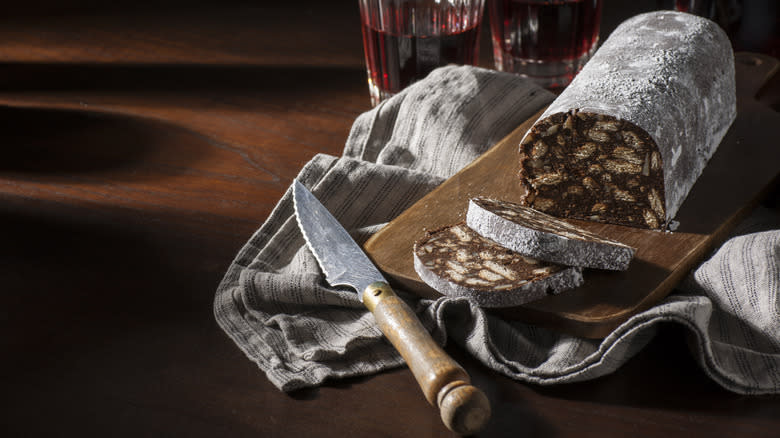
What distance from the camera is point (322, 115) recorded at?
2.18 m

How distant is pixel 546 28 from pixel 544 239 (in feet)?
3.18

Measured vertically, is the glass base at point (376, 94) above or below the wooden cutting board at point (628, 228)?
above

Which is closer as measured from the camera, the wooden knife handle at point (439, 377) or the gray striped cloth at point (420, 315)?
the wooden knife handle at point (439, 377)

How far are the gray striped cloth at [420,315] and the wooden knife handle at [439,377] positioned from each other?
4.5 inches

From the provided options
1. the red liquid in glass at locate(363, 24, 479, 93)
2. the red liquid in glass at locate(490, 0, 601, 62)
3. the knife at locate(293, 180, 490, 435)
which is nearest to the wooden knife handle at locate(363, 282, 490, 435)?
the knife at locate(293, 180, 490, 435)

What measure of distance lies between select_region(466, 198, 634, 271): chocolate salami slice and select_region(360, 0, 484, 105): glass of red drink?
71cm

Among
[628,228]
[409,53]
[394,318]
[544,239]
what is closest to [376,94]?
[409,53]

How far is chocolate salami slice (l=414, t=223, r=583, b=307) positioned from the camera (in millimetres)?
1326

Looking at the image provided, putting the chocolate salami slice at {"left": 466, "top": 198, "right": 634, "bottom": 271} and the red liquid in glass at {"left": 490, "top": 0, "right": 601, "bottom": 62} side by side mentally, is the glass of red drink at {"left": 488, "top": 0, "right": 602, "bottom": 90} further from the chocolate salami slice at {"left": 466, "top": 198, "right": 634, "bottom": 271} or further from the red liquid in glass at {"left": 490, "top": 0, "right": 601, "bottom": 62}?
the chocolate salami slice at {"left": 466, "top": 198, "right": 634, "bottom": 271}

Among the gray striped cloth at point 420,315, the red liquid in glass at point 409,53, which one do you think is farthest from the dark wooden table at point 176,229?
the red liquid in glass at point 409,53

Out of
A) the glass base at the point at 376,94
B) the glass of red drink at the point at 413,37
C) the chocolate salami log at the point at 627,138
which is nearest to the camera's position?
the chocolate salami log at the point at 627,138

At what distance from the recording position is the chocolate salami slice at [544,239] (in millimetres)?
1353

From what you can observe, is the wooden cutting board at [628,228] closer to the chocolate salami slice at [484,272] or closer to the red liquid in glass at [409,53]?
the chocolate salami slice at [484,272]

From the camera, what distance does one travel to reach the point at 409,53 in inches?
81.7
